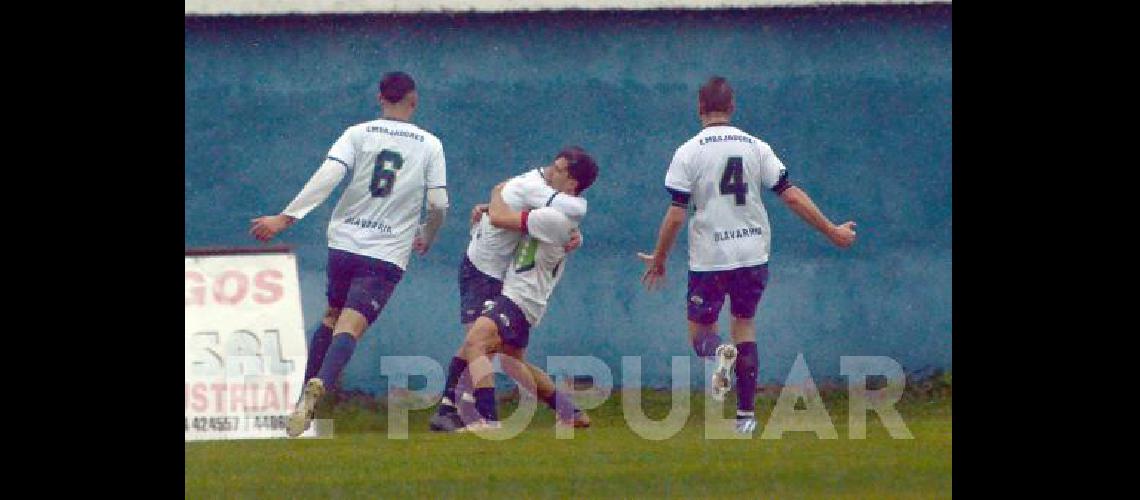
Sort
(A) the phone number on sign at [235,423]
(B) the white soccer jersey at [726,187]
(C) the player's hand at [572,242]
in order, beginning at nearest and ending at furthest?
(C) the player's hand at [572,242] → (B) the white soccer jersey at [726,187] → (A) the phone number on sign at [235,423]

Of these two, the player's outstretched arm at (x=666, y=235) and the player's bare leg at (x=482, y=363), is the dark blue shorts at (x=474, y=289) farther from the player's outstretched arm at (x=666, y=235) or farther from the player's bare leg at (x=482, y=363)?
the player's outstretched arm at (x=666, y=235)

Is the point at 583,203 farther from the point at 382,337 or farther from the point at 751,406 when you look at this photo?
the point at 382,337

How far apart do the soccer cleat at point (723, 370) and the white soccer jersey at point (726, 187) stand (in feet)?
2.30

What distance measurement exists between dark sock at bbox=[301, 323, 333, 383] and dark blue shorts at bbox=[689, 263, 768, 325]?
229cm

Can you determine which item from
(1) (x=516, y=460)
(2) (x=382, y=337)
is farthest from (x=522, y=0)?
(1) (x=516, y=460)

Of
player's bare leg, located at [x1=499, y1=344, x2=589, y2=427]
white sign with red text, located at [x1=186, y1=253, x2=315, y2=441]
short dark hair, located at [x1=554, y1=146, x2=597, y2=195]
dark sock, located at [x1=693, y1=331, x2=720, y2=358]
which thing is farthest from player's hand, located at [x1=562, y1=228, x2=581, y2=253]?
white sign with red text, located at [x1=186, y1=253, x2=315, y2=441]

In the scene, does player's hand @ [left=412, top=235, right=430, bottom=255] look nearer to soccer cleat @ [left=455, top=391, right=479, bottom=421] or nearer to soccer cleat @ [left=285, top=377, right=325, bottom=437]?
soccer cleat @ [left=455, top=391, right=479, bottom=421]

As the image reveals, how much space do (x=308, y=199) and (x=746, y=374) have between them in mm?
2888

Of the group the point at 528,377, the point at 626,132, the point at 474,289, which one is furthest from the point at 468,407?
the point at 626,132

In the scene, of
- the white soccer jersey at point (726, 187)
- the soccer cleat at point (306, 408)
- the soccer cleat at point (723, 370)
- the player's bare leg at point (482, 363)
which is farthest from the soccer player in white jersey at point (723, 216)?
the soccer cleat at point (306, 408)

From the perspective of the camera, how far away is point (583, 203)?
1246 cm

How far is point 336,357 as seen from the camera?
12.4 meters

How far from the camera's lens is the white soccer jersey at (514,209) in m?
12.3
